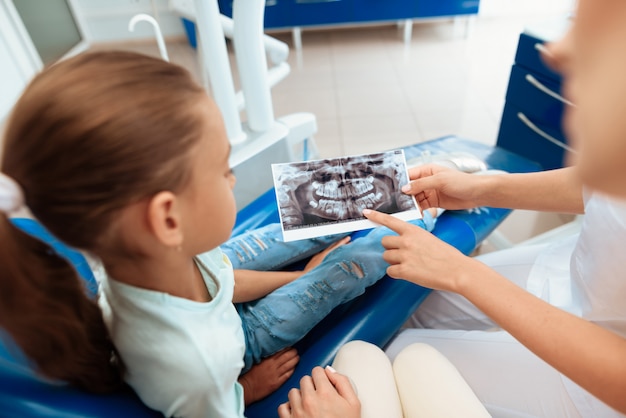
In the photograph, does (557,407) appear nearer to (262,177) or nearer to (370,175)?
(370,175)

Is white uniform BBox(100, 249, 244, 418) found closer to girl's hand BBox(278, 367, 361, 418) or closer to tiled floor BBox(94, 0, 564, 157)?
girl's hand BBox(278, 367, 361, 418)

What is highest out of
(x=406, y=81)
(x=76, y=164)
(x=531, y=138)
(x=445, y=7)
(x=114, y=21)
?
(x=76, y=164)

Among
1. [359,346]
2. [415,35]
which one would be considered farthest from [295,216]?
[415,35]

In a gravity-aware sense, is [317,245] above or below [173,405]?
below

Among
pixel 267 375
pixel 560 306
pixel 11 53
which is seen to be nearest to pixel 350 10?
pixel 11 53

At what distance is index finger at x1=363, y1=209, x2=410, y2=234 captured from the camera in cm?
83

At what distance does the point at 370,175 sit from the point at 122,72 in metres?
0.69

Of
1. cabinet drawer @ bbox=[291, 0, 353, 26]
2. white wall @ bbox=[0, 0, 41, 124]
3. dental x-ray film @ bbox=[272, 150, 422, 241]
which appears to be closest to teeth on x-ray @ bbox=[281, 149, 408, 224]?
dental x-ray film @ bbox=[272, 150, 422, 241]

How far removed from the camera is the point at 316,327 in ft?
3.38

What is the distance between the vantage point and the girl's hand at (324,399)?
667 mm

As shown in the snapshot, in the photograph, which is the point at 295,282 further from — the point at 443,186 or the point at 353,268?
the point at 443,186

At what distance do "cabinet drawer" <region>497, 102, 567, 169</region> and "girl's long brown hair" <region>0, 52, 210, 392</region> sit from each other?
1.52 m

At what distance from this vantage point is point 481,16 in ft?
13.0

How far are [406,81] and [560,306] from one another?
240cm
